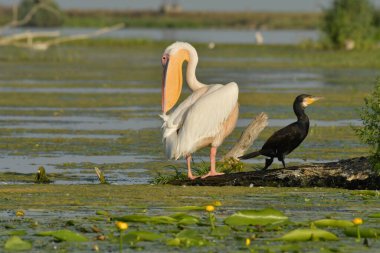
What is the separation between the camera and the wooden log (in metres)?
11.4

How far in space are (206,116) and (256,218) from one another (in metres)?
2.74

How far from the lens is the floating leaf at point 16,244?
26.6 ft

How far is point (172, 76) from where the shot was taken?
11.9m

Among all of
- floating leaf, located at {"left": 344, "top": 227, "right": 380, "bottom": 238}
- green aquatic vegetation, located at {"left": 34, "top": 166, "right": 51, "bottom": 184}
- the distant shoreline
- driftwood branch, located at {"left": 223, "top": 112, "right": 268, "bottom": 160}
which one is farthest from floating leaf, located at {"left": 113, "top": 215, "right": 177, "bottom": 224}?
the distant shoreline

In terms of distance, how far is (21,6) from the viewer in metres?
83.8

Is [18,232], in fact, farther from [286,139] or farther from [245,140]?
[245,140]

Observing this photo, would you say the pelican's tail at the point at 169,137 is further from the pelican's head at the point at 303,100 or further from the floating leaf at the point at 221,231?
the floating leaf at the point at 221,231

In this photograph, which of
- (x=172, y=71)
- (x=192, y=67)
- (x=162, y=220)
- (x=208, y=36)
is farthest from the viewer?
(x=208, y=36)

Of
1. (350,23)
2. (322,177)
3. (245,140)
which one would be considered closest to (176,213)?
(322,177)

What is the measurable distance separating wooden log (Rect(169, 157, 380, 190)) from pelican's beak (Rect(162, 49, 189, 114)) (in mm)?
1051

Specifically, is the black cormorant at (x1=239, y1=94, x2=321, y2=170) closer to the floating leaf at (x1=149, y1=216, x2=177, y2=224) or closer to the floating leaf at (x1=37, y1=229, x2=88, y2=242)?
the floating leaf at (x1=149, y1=216, x2=177, y2=224)

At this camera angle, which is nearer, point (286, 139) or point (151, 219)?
point (151, 219)

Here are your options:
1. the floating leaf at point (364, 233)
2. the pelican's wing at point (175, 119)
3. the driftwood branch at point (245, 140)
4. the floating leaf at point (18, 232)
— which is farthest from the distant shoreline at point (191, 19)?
the floating leaf at point (364, 233)

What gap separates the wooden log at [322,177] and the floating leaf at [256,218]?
247cm
